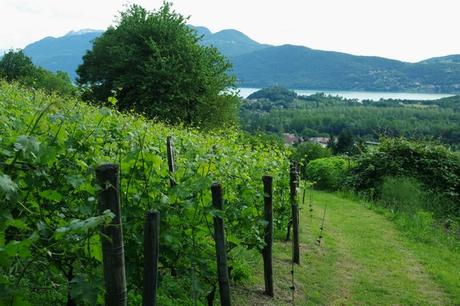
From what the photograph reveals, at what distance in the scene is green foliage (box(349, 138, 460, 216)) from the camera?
69.6 ft

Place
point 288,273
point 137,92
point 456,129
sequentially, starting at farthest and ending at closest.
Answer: point 456,129 → point 137,92 → point 288,273

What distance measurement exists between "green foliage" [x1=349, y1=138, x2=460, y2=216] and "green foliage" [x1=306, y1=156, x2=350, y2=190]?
1975 mm

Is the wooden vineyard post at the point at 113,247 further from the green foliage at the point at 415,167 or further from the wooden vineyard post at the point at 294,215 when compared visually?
the green foliage at the point at 415,167

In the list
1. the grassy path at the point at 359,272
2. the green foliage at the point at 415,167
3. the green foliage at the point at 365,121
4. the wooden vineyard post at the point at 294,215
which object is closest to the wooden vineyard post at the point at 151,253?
the grassy path at the point at 359,272

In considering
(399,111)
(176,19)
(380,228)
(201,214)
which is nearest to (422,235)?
(380,228)

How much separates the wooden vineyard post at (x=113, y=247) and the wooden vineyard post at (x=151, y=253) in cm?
40

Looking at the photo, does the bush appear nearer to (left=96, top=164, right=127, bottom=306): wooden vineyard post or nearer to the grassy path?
the grassy path

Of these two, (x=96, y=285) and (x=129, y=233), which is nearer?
(x=96, y=285)

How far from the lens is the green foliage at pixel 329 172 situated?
1019 inches

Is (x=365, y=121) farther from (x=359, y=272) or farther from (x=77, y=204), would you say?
(x=77, y=204)

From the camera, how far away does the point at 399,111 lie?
134625 millimetres

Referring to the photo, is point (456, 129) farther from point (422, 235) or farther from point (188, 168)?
point (188, 168)

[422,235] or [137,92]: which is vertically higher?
[137,92]

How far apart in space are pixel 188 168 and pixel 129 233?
103 centimetres
